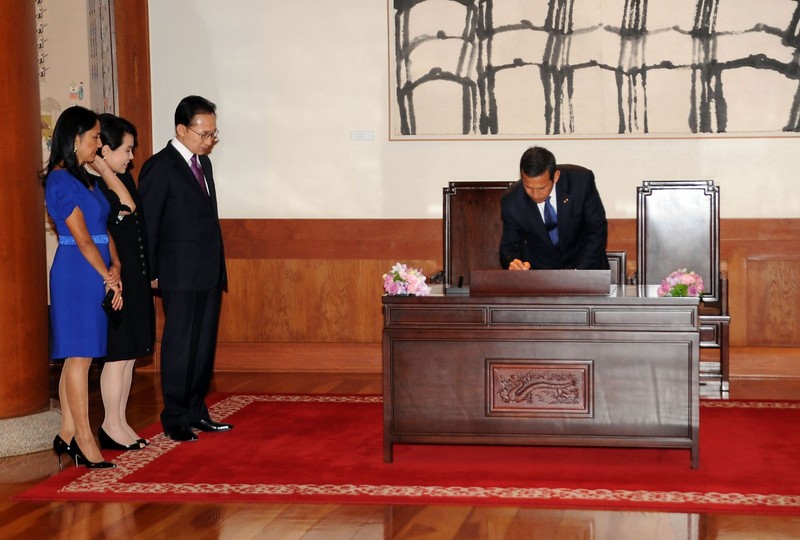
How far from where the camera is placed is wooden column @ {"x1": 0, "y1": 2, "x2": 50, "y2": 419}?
5145mm

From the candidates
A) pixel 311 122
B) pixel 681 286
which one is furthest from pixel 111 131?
pixel 311 122

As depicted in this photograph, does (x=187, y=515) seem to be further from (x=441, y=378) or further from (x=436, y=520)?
(x=441, y=378)

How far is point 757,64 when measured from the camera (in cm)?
700

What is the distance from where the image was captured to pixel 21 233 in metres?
5.22

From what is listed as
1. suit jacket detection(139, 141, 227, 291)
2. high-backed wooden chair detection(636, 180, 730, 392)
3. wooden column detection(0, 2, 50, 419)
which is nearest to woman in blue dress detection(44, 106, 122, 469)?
suit jacket detection(139, 141, 227, 291)

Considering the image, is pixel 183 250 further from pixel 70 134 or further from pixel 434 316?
pixel 434 316

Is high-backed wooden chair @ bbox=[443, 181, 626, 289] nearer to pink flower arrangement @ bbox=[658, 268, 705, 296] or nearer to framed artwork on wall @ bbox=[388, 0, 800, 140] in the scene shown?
framed artwork on wall @ bbox=[388, 0, 800, 140]

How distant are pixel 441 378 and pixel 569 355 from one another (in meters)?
0.57

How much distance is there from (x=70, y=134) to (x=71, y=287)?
2.16 ft

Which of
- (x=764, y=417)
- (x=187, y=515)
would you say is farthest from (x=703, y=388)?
(x=187, y=515)

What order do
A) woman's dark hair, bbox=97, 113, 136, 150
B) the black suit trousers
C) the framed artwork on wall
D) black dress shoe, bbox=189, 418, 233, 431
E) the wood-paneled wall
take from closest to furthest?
woman's dark hair, bbox=97, 113, 136, 150, the black suit trousers, black dress shoe, bbox=189, 418, 233, 431, the framed artwork on wall, the wood-paneled wall

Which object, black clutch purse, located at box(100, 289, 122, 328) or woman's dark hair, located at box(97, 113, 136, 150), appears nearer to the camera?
black clutch purse, located at box(100, 289, 122, 328)

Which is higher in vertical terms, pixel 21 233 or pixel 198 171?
pixel 198 171

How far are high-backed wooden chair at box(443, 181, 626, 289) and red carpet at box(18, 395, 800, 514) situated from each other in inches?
62.0
